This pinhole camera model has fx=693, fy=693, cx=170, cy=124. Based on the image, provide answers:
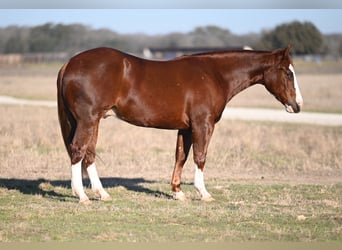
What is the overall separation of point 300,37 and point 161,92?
200 feet

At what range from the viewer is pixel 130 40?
88562 mm

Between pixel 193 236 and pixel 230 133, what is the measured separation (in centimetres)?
1153

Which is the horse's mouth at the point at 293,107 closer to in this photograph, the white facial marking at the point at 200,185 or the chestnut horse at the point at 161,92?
the chestnut horse at the point at 161,92

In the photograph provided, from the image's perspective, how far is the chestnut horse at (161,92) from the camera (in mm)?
9953

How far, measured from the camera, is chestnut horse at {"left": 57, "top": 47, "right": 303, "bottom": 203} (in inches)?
392

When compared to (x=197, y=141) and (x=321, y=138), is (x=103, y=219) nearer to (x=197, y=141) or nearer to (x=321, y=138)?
(x=197, y=141)

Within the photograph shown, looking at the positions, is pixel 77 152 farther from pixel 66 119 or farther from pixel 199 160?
pixel 199 160

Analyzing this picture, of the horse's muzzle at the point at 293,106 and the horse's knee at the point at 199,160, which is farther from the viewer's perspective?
the horse's muzzle at the point at 293,106

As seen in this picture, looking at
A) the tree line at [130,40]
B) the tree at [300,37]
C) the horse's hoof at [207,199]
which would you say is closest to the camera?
the horse's hoof at [207,199]

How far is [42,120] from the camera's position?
2172 centimetres

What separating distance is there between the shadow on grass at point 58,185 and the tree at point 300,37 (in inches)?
2186

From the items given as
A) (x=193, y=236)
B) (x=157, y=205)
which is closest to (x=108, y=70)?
(x=157, y=205)

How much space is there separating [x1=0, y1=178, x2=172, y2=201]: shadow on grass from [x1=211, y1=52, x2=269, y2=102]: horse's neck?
200 cm

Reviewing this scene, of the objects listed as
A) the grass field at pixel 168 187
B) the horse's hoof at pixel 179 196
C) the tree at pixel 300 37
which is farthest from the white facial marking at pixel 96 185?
the tree at pixel 300 37
